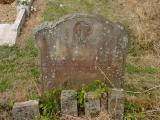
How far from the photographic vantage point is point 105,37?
5477 mm

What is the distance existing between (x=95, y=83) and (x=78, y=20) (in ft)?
2.90

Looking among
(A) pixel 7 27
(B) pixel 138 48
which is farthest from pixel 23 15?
(B) pixel 138 48

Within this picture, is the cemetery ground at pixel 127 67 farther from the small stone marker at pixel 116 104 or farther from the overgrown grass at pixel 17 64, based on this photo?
the small stone marker at pixel 116 104

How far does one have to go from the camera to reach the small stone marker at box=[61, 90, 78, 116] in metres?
5.28

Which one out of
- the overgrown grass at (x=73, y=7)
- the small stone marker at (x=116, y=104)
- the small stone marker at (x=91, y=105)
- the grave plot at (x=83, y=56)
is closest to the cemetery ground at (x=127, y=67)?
the overgrown grass at (x=73, y=7)

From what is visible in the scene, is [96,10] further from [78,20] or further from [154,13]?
[78,20]

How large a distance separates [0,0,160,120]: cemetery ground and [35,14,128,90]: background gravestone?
383mm

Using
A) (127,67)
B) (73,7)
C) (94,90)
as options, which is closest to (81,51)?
(94,90)

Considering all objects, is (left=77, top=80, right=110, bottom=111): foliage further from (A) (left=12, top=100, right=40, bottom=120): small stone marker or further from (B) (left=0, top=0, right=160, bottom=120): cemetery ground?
(A) (left=12, top=100, right=40, bottom=120): small stone marker

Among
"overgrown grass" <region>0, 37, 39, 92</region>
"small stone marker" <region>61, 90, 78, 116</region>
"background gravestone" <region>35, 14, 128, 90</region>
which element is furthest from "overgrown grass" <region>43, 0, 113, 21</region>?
"small stone marker" <region>61, 90, 78, 116</region>

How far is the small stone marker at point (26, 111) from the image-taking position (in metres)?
5.25

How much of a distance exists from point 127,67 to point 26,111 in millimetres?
2361

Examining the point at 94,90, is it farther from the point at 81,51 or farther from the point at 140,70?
the point at 140,70

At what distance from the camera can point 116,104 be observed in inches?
210
